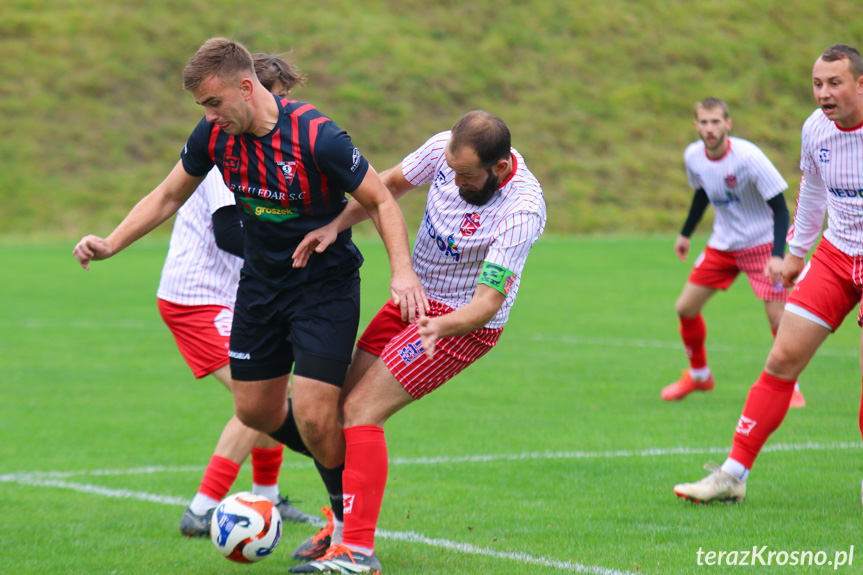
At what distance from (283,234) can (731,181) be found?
17.1ft

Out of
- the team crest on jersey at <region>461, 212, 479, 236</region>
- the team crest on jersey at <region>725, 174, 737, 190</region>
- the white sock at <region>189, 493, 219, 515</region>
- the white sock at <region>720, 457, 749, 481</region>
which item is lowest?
the white sock at <region>189, 493, 219, 515</region>

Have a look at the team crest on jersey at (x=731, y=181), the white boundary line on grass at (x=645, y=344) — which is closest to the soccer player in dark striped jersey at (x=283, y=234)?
the team crest on jersey at (x=731, y=181)

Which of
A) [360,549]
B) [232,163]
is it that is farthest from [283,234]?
[360,549]

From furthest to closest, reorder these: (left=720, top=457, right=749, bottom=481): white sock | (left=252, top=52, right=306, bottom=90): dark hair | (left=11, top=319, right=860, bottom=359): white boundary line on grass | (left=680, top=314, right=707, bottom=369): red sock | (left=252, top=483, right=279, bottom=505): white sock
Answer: (left=11, top=319, right=860, bottom=359): white boundary line on grass
(left=680, top=314, right=707, bottom=369): red sock
(left=252, top=483, right=279, bottom=505): white sock
(left=720, top=457, right=749, bottom=481): white sock
(left=252, top=52, right=306, bottom=90): dark hair

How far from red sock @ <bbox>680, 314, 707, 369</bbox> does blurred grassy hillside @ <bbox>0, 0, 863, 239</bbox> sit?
18.7 metres

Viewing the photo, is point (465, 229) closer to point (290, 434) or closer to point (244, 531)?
point (290, 434)

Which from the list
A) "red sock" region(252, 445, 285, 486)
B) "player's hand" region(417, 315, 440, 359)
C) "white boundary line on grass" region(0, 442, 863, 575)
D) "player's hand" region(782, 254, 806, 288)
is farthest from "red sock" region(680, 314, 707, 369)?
"player's hand" region(417, 315, 440, 359)

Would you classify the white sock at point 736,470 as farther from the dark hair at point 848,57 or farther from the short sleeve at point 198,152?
the short sleeve at point 198,152

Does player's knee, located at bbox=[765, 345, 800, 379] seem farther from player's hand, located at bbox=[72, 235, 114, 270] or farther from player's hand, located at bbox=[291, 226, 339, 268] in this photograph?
player's hand, located at bbox=[72, 235, 114, 270]

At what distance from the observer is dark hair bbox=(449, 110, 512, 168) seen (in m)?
4.18

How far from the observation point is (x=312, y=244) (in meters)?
4.44

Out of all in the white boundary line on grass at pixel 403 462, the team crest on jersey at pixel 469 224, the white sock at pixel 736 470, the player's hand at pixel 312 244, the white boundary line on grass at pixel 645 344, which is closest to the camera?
the player's hand at pixel 312 244

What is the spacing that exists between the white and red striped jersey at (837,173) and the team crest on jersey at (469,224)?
70.2 inches

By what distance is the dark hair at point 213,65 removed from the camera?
13.8 feet
